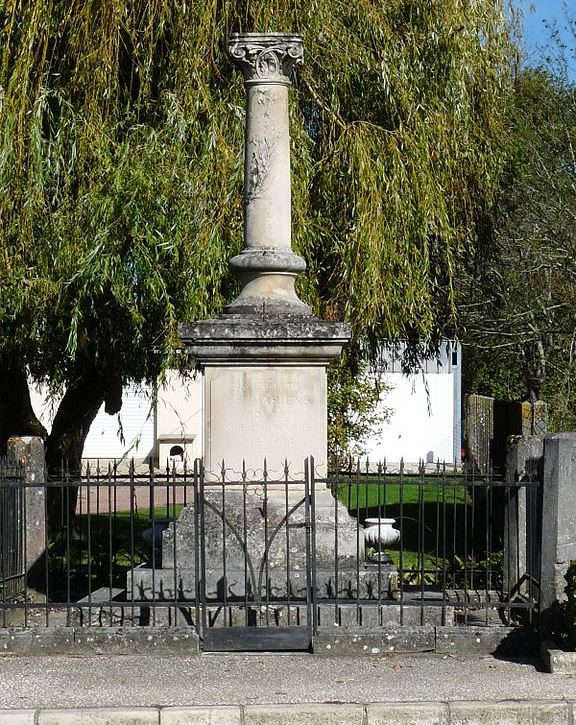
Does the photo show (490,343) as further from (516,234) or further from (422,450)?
(422,450)

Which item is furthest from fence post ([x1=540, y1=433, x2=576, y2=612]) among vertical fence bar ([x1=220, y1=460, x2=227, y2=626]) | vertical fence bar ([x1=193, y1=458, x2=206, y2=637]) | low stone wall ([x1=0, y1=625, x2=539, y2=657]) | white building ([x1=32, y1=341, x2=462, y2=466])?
white building ([x1=32, y1=341, x2=462, y2=466])

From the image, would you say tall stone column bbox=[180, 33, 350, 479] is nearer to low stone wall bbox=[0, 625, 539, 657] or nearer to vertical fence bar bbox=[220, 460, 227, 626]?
vertical fence bar bbox=[220, 460, 227, 626]

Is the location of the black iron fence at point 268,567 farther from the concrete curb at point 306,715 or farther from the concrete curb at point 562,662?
the concrete curb at point 306,715

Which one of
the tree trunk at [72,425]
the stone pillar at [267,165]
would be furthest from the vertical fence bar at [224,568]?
the tree trunk at [72,425]

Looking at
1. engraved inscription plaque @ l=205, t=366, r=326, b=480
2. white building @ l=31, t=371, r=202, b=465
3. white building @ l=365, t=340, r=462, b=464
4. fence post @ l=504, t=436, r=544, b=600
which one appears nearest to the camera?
fence post @ l=504, t=436, r=544, b=600

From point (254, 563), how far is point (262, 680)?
1578mm

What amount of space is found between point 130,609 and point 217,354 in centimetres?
202

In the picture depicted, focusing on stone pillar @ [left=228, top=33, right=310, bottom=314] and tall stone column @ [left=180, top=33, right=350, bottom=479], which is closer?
tall stone column @ [left=180, top=33, right=350, bottom=479]

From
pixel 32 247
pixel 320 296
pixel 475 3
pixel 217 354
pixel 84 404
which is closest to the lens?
pixel 217 354

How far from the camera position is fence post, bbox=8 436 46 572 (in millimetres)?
10555

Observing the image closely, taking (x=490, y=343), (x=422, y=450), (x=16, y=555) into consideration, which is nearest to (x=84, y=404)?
(x=16, y=555)

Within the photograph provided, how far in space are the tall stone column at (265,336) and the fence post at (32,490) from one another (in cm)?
168

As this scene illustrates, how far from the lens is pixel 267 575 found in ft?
29.1

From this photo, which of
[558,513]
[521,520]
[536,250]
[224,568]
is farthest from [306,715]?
[536,250]
